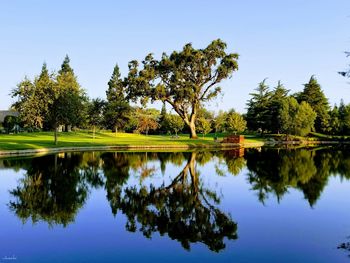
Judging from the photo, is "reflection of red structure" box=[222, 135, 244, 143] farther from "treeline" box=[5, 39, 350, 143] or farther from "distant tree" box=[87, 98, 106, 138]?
"distant tree" box=[87, 98, 106, 138]

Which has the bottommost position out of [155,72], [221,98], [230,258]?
[230,258]

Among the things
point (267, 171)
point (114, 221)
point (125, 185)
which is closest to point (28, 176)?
point (125, 185)

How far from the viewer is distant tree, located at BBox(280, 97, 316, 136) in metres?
75.6

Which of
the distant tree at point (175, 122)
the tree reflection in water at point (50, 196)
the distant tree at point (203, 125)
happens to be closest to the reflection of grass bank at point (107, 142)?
the distant tree at point (203, 125)

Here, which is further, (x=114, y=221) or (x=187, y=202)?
(x=187, y=202)

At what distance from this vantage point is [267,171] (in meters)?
26.4

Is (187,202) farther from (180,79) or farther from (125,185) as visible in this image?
(180,79)

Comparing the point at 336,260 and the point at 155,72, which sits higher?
the point at 155,72

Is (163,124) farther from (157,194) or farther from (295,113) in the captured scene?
(157,194)

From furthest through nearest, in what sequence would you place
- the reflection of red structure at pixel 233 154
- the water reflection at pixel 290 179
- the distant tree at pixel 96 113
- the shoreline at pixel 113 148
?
the distant tree at pixel 96 113
the reflection of red structure at pixel 233 154
the shoreline at pixel 113 148
the water reflection at pixel 290 179

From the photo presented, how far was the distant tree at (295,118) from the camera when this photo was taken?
75.6 metres

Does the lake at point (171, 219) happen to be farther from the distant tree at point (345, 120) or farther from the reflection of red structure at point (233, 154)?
the distant tree at point (345, 120)

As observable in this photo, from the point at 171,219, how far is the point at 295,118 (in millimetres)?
67914

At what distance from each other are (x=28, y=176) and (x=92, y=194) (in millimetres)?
6723
